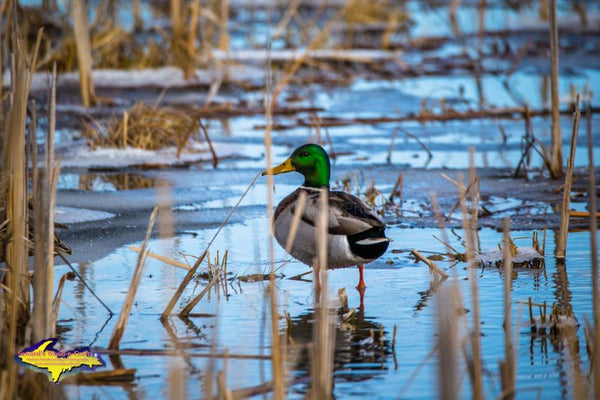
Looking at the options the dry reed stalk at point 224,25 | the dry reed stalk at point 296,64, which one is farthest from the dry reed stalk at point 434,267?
Answer: the dry reed stalk at point 224,25

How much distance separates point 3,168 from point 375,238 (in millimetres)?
1662

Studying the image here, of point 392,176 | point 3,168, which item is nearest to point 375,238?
point 3,168

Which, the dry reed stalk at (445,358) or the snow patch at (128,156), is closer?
the dry reed stalk at (445,358)

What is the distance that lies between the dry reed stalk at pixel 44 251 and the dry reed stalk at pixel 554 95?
3835 mm

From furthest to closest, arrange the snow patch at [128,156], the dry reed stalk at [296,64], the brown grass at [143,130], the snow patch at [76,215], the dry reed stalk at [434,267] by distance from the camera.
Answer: the dry reed stalk at [296,64] < the brown grass at [143,130] < the snow patch at [128,156] < the snow patch at [76,215] < the dry reed stalk at [434,267]

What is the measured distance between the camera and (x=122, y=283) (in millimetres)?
4723

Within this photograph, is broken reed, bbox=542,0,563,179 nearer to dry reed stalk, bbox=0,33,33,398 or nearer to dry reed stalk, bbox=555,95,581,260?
dry reed stalk, bbox=555,95,581,260

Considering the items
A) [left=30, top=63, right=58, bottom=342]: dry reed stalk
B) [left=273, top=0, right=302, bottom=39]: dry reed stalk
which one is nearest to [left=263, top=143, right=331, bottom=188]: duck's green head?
[left=30, top=63, right=58, bottom=342]: dry reed stalk

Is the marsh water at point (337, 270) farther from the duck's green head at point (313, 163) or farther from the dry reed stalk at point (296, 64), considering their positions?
the duck's green head at point (313, 163)

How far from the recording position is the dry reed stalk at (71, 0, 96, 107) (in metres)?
9.85

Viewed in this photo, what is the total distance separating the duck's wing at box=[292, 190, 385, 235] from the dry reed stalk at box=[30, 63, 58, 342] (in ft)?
4.49

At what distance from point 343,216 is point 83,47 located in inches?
254

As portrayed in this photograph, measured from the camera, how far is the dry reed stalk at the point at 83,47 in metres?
9.85

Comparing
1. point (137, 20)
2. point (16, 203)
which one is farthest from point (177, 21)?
point (16, 203)
